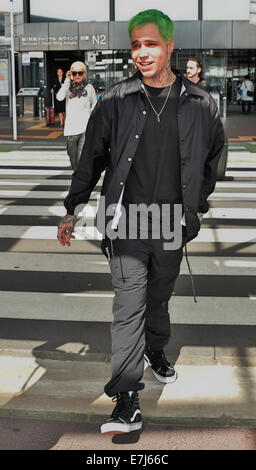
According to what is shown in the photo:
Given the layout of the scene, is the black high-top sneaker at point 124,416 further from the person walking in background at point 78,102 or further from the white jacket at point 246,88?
the white jacket at point 246,88

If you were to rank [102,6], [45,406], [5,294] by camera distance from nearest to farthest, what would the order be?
[45,406]
[5,294]
[102,6]

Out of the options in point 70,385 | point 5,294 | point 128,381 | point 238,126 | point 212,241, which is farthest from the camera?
point 238,126

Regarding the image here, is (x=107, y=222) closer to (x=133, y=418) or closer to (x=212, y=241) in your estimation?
(x=133, y=418)

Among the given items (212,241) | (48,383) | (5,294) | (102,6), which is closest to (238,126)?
(102,6)

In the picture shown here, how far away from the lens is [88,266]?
21.3 ft

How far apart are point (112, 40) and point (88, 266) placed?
23754mm

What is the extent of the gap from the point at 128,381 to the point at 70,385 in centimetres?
65

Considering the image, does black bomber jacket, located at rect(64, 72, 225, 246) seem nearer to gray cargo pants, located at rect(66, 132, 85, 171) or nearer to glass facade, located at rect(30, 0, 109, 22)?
gray cargo pants, located at rect(66, 132, 85, 171)

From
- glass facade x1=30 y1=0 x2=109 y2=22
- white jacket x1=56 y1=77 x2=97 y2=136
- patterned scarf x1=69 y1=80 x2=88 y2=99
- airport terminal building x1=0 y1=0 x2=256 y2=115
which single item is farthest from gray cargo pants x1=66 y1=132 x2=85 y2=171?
glass facade x1=30 y1=0 x2=109 y2=22

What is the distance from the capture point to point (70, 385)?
154 inches

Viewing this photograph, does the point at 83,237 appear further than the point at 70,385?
Yes

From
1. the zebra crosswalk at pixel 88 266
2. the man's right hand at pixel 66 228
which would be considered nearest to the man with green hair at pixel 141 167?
the man's right hand at pixel 66 228
